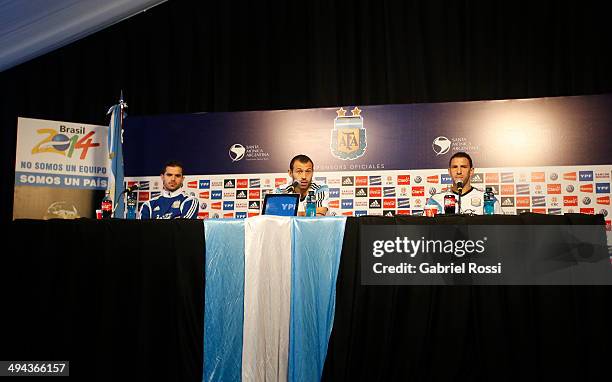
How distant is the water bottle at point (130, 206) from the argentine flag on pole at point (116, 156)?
0.07 metres

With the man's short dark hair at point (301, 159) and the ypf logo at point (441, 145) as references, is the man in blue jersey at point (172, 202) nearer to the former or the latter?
the man's short dark hair at point (301, 159)

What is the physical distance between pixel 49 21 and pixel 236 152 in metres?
1.97

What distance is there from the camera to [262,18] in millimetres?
5430

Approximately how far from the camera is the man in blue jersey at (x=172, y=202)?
473cm

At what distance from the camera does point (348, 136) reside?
4.57 m

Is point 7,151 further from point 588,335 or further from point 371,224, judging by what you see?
point 588,335

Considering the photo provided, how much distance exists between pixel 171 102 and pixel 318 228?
3128 mm

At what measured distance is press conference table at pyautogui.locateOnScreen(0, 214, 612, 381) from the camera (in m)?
2.75

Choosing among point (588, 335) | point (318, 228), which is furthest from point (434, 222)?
point (588, 335)

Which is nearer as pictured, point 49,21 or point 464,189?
point 464,189

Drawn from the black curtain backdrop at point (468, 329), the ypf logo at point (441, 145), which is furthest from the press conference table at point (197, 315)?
the ypf logo at point (441, 145)

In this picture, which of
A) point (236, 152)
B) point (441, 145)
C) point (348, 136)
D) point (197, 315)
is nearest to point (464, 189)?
point (441, 145)

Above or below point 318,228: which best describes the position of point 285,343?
below

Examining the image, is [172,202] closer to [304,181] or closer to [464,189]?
[304,181]
